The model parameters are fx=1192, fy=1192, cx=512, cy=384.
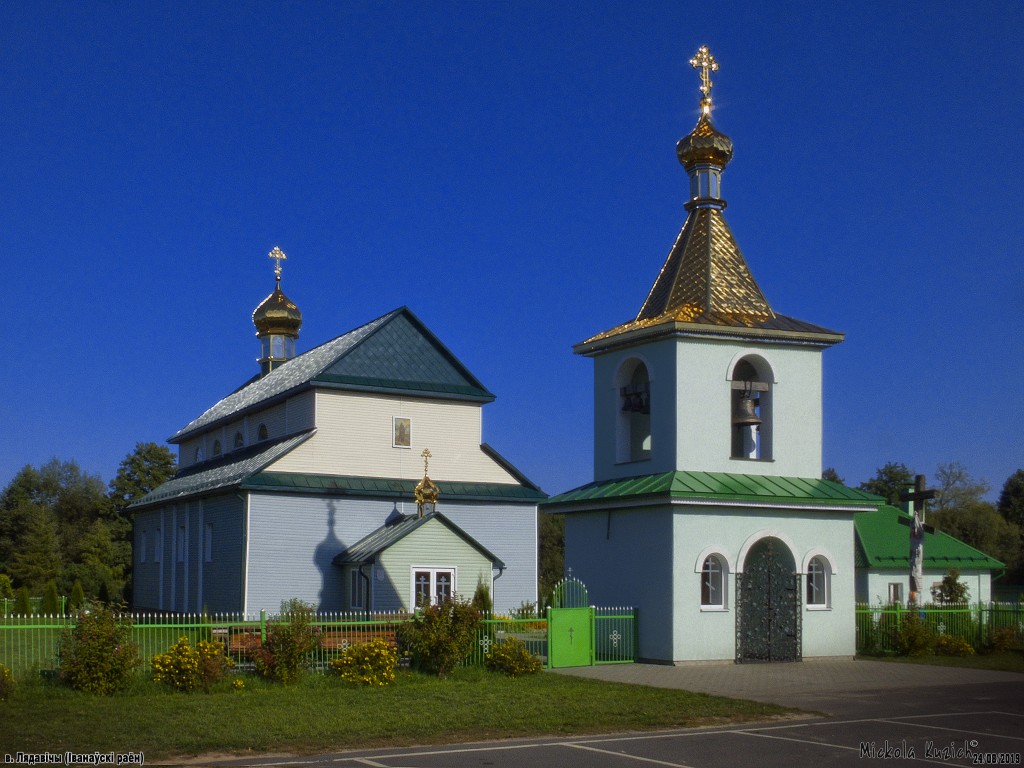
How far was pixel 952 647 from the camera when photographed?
24469mm

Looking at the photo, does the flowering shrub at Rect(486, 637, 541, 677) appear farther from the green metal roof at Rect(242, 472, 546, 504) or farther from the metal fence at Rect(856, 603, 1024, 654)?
the green metal roof at Rect(242, 472, 546, 504)

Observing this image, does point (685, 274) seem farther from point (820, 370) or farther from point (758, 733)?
point (758, 733)

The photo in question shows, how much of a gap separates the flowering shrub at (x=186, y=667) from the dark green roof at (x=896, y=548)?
25.3 meters

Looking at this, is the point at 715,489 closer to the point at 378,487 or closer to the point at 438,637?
the point at 438,637

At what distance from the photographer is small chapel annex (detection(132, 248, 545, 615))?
2759 cm

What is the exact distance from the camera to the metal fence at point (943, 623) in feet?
80.1

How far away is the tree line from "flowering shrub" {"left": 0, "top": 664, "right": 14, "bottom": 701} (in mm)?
28524

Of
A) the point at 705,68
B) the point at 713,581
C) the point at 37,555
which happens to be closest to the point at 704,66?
the point at 705,68

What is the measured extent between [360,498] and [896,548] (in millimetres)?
18504

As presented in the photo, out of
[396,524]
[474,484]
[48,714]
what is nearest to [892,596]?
[474,484]

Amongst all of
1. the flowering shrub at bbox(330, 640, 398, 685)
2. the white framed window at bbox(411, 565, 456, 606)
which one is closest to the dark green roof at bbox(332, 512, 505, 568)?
the white framed window at bbox(411, 565, 456, 606)

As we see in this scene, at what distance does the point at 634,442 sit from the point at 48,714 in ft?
44.1

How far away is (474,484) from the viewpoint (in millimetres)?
31688

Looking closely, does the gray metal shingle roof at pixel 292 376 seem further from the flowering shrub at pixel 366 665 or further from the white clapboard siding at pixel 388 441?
the flowering shrub at pixel 366 665
